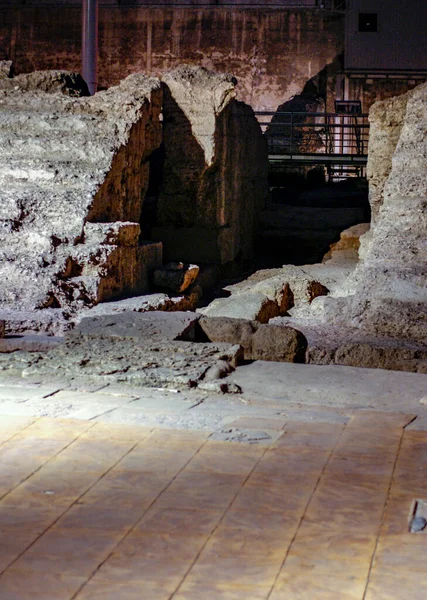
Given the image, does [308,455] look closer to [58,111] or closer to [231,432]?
[231,432]

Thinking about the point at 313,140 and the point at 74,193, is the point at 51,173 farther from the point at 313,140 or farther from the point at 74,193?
the point at 313,140

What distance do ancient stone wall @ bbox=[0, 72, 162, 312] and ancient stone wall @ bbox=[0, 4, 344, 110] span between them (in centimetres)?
1506

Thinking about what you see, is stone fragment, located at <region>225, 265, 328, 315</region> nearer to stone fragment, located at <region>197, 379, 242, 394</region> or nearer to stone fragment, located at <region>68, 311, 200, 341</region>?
stone fragment, located at <region>68, 311, 200, 341</region>

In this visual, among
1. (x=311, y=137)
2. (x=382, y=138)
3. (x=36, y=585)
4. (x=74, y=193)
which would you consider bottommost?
(x=36, y=585)

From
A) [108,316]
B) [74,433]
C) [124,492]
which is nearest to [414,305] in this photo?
[108,316]

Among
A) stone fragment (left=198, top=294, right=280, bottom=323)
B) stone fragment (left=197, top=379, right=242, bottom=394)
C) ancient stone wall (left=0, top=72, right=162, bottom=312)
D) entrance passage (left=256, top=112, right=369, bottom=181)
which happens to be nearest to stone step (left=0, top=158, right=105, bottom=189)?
ancient stone wall (left=0, top=72, right=162, bottom=312)

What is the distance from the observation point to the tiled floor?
235cm

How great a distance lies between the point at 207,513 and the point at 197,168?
759 centimetres

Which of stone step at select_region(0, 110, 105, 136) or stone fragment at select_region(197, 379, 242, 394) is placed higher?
stone step at select_region(0, 110, 105, 136)

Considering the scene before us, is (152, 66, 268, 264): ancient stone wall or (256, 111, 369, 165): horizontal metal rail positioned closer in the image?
(152, 66, 268, 264): ancient stone wall

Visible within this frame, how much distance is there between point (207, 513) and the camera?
2.81m

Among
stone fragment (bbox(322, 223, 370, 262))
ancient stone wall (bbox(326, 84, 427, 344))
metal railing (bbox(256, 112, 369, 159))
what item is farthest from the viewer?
metal railing (bbox(256, 112, 369, 159))

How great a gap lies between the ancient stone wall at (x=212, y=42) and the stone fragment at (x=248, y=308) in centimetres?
1715

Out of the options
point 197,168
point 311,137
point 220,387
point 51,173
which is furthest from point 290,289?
point 311,137
